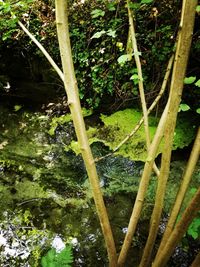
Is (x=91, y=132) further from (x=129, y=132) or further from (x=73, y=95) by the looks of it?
(x=73, y=95)

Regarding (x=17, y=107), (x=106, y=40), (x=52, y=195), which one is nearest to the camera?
(x=52, y=195)

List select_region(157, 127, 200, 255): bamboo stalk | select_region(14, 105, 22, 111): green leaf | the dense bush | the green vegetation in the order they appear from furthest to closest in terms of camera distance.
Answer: select_region(14, 105, 22, 111): green leaf → the dense bush → the green vegetation → select_region(157, 127, 200, 255): bamboo stalk

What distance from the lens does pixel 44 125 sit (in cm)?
399

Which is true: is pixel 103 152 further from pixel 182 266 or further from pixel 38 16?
pixel 38 16

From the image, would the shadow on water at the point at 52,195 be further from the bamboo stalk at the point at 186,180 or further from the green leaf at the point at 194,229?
the bamboo stalk at the point at 186,180

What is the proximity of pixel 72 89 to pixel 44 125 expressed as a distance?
2505 mm

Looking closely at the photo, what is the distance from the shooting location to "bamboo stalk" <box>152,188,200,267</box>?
1452 mm

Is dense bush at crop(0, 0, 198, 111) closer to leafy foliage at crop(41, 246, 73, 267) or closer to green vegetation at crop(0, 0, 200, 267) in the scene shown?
green vegetation at crop(0, 0, 200, 267)

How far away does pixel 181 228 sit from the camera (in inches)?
62.1

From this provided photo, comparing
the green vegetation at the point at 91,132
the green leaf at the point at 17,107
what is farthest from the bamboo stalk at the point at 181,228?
the green leaf at the point at 17,107

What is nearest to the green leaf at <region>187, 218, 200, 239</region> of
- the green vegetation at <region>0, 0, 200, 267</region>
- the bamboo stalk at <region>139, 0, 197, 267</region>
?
the green vegetation at <region>0, 0, 200, 267</region>

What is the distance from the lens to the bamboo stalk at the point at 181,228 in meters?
1.45

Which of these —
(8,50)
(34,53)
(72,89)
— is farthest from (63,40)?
(8,50)

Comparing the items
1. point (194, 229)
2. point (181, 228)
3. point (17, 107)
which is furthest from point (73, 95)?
point (17, 107)
